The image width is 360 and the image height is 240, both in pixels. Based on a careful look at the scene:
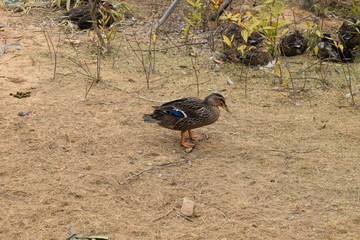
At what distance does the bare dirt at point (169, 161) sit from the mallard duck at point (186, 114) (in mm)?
214

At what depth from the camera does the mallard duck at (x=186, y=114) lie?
435 centimetres

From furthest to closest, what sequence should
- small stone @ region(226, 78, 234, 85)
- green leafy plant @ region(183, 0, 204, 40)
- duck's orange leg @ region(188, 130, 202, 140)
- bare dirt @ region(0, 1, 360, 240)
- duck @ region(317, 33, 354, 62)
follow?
duck @ region(317, 33, 354, 62), green leafy plant @ region(183, 0, 204, 40), small stone @ region(226, 78, 234, 85), duck's orange leg @ region(188, 130, 202, 140), bare dirt @ region(0, 1, 360, 240)

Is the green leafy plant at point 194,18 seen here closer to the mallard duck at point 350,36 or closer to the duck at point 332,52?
the duck at point 332,52

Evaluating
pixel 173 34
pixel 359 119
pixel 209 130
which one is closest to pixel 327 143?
pixel 359 119

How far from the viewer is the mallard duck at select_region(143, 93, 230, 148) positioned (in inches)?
171

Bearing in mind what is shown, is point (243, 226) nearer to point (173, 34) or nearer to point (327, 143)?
point (327, 143)

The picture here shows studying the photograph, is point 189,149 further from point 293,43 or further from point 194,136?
point 293,43

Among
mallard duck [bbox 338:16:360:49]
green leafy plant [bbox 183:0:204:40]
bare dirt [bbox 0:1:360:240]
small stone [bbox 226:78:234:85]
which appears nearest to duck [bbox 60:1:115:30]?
green leafy plant [bbox 183:0:204:40]

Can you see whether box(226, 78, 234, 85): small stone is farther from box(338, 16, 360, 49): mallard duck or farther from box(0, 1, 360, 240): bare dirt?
box(338, 16, 360, 49): mallard duck

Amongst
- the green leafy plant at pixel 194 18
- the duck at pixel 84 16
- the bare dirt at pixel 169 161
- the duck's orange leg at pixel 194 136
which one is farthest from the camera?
the duck at pixel 84 16

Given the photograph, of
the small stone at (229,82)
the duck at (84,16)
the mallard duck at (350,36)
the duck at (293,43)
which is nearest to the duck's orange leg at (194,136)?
the small stone at (229,82)

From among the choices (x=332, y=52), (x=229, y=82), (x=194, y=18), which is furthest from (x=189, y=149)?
(x=332, y=52)

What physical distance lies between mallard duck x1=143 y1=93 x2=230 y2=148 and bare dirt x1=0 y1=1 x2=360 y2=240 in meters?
0.21

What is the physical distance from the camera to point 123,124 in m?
4.84
